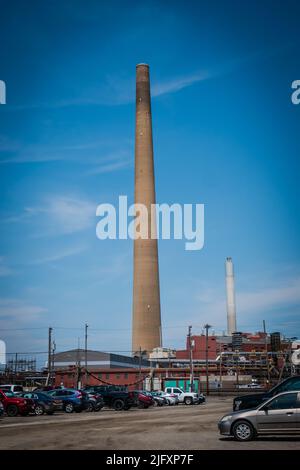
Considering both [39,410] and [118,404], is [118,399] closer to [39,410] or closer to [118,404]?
[118,404]

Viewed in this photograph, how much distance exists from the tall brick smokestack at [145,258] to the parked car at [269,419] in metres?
66.6

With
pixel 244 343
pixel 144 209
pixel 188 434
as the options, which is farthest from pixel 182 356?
pixel 188 434

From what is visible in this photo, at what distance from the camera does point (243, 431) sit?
51.3 ft

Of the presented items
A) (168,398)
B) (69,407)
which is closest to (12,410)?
(69,407)

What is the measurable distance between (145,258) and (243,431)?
6685 centimetres

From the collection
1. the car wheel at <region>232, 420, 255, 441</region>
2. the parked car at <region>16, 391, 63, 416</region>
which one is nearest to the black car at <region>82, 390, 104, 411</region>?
the parked car at <region>16, 391, 63, 416</region>

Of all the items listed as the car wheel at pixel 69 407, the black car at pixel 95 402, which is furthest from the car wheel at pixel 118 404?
the car wheel at pixel 69 407

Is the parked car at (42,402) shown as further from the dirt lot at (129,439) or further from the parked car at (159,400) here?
the parked car at (159,400)

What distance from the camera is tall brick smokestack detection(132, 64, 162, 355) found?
8225 cm

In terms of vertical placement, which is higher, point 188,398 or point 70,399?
point 70,399

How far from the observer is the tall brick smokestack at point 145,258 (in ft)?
270

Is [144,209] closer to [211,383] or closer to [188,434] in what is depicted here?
[211,383]
